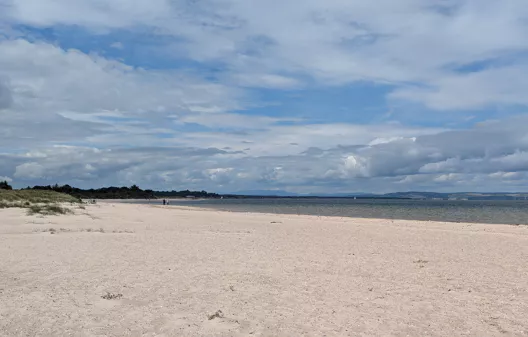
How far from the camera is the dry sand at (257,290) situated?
720 centimetres

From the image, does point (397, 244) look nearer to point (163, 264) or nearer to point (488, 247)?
point (488, 247)

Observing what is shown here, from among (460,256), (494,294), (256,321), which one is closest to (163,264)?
→ (256,321)

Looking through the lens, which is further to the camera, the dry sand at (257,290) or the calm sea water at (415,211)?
the calm sea water at (415,211)

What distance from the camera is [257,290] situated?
9.55 meters

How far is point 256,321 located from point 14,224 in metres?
20.8

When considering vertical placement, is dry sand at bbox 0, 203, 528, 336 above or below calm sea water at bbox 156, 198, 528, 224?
below

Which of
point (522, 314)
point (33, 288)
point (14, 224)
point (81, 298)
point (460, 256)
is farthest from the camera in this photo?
point (14, 224)

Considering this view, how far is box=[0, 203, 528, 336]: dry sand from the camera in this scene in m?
7.20

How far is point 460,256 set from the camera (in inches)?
596

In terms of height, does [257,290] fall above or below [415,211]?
below

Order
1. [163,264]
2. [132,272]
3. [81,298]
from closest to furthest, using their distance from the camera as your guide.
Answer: [81,298]
[132,272]
[163,264]

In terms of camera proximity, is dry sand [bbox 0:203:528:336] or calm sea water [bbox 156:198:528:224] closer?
dry sand [bbox 0:203:528:336]

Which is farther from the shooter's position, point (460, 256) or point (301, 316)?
point (460, 256)

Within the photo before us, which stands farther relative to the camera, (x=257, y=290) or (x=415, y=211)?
(x=415, y=211)
